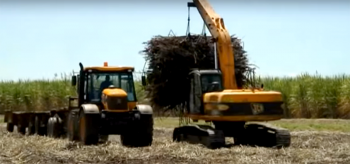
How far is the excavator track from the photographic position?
18.2 m

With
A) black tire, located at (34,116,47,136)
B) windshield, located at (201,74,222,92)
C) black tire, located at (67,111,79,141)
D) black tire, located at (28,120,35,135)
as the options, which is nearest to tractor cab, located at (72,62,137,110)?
black tire, located at (67,111,79,141)

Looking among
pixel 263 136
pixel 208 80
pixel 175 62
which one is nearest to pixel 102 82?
pixel 175 62

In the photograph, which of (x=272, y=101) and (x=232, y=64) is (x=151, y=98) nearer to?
(x=232, y=64)

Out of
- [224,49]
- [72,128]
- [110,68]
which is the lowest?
[72,128]

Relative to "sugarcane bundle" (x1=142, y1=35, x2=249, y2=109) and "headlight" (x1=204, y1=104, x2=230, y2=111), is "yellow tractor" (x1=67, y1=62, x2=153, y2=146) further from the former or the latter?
"headlight" (x1=204, y1=104, x2=230, y2=111)

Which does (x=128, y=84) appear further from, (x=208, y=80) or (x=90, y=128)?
(x=208, y=80)

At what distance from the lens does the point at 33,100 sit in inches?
1615

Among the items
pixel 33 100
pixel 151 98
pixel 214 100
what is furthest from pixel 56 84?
pixel 214 100

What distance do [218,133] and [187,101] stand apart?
2.60m

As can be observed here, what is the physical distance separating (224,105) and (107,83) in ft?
12.0

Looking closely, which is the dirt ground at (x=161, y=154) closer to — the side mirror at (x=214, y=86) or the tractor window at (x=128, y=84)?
the side mirror at (x=214, y=86)

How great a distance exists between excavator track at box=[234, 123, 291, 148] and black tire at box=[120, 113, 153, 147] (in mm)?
2561

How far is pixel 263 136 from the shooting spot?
62.3 ft

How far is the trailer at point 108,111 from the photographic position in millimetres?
18141
